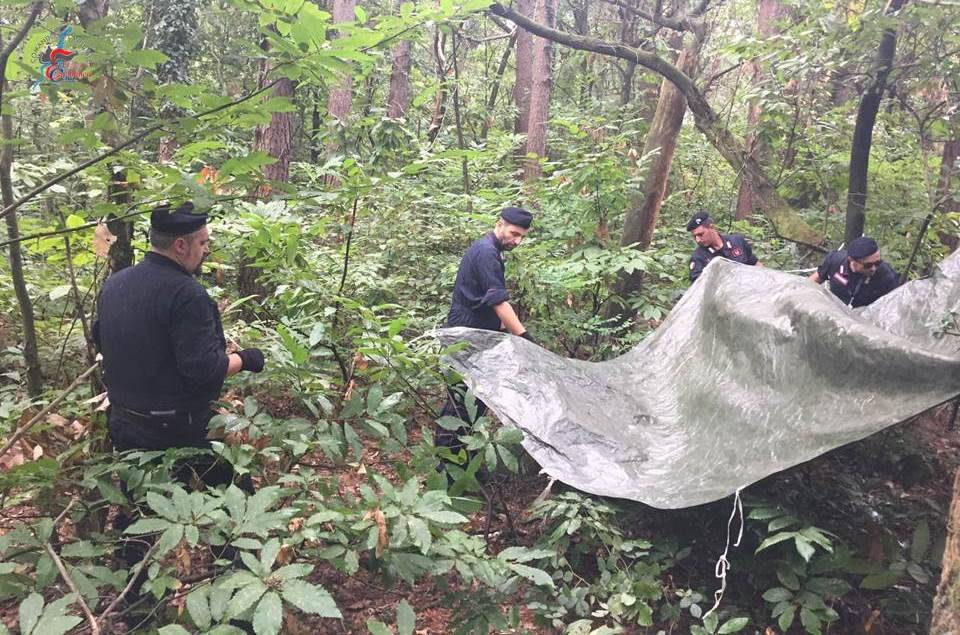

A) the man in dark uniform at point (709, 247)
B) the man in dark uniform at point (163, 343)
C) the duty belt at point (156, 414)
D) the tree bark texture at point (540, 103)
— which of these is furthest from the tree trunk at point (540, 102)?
the duty belt at point (156, 414)

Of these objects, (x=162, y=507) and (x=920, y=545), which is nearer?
(x=162, y=507)

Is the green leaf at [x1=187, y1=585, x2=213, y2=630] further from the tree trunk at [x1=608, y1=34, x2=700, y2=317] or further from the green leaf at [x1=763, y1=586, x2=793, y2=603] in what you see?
the tree trunk at [x1=608, y1=34, x2=700, y2=317]

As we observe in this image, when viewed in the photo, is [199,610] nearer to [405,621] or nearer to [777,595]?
[405,621]

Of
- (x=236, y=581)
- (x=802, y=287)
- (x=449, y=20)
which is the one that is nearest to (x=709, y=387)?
(x=802, y=287)

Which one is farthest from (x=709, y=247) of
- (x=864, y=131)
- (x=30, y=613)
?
(x=30, y=613)

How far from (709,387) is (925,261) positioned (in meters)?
3.76

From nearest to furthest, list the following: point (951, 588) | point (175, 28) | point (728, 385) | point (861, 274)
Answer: point (951, 588) < point (728, 385) < point (861, 274) < point (175, 28)

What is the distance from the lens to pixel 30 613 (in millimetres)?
1130

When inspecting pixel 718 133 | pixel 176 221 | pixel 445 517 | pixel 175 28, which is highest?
pixel 175 28

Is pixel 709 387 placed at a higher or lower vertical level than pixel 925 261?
lower

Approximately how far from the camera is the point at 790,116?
6562mm

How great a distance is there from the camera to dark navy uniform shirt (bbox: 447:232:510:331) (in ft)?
11.9

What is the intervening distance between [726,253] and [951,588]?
350 cm

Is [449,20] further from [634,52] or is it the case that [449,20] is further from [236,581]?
[634,52]
